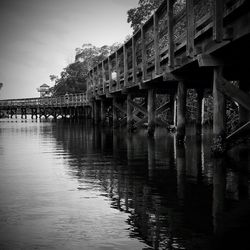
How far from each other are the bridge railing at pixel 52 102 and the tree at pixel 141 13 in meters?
10.4

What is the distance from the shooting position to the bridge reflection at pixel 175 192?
3.98 meters

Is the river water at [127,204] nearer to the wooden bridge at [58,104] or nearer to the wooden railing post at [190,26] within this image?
the wooden railing post at [190,26]

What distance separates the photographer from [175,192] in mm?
5980

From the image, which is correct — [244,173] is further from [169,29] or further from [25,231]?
[169,29]

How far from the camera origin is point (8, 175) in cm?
789

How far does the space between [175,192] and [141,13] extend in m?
37.3

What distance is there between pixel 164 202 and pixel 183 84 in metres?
8.55

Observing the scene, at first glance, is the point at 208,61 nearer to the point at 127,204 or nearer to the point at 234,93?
the point at 234,93

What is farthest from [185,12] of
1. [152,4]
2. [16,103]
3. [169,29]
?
[16,103]

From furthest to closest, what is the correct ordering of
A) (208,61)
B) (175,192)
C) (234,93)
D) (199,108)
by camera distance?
1. (199,108)
2. (208,61)
3. (234,93)
4. (175,192)

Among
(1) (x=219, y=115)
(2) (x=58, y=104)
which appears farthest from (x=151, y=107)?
(2) (x=58, y=104)

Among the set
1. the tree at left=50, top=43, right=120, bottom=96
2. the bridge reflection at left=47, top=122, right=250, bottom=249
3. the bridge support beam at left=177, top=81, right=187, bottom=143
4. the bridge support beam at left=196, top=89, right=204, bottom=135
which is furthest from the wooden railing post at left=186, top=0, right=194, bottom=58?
the tree at left=50, top=43, right=120, bottom=96

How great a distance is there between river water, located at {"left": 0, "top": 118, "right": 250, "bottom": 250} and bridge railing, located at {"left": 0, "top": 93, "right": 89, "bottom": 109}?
3834 centimetres

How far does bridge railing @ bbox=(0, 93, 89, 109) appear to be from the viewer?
165ft
